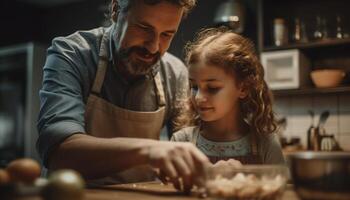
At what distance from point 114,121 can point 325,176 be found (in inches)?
38.6

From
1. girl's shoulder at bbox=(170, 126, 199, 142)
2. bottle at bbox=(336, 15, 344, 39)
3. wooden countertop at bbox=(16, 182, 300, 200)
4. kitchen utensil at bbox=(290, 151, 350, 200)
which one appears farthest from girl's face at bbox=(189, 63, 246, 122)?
bottle at bbox=(336, 15, 344, 39)

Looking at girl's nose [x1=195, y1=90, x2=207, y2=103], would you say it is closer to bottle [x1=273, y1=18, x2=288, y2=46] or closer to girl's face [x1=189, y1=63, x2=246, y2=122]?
girl's face [x1=189, y1=63, x2=246, y2=122]

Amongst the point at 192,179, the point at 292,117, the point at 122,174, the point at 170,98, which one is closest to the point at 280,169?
the point at 192,179

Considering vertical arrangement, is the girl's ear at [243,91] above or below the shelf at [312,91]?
below

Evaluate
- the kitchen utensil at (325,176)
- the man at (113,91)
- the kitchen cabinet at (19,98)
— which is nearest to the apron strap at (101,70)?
the man at (113,91)

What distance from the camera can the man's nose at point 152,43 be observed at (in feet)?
4.89

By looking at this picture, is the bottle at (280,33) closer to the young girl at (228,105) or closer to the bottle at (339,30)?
the bottle at (339,30)

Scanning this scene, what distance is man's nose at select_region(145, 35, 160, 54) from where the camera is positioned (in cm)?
149

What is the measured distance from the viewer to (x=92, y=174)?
123 cm

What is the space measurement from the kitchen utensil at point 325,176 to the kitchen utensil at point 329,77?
254cm

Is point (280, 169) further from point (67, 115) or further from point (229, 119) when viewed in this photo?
point (229, 119)

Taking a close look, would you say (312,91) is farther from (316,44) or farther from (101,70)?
(101,70)

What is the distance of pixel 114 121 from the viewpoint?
5.49ft

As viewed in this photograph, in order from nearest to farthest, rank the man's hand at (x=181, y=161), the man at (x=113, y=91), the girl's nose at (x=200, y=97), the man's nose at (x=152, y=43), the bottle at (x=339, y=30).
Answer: the man's hand at (x=181, y=161)
the man at (x=113, y=91)
the man's nose at (x=152, y=43)
the girl's nose at (x=200, y=97)
the bottle at (x=339, y=30)
